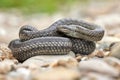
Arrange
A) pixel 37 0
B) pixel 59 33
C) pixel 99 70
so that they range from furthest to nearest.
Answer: pixel 37 0 → pixel 59 33 → pixel 99 70

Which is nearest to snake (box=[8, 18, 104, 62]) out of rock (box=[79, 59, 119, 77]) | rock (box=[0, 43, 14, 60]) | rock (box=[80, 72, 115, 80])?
rock (box=[0, 43, 14, 60])

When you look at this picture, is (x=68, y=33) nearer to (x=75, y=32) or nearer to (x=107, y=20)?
(x=75, y=32)

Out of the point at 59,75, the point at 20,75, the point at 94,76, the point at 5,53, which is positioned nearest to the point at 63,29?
the point at 5,53

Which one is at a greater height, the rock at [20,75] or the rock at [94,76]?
the rock at [20,75]

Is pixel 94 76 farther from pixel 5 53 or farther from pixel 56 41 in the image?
pixel 5 53

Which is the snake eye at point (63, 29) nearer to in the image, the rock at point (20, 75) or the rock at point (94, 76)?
the rock at point (20, 75)

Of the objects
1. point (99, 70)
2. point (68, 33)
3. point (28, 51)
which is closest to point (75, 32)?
point (68, 33)

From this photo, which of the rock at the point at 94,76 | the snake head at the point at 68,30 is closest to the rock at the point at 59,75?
the rock at the point at 94,76

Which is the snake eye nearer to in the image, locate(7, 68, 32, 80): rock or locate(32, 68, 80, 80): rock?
locate(7, 68, 32, 80): rock
